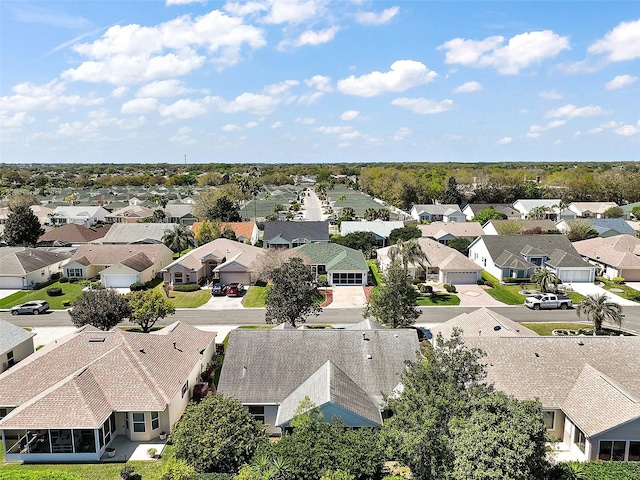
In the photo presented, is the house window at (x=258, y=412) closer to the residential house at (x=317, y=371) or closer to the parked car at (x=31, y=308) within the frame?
the residential house at (x=317, y=371)

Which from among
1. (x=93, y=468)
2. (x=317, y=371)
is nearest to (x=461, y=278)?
(x=317, y=371)

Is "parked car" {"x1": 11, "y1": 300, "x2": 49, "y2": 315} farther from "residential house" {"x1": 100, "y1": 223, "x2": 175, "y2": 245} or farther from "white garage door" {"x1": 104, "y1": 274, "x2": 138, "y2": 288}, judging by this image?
"residential house" {"x1": 100, "y1": 223, "x2": 175, "y2": 245}

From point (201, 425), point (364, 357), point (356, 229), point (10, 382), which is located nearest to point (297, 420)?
point (201, 425)

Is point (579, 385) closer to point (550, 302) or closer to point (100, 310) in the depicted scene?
point (550, 302)

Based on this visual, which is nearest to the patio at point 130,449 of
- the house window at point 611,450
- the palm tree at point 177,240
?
the house window at point 611,450

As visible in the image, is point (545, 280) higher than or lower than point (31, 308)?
higher

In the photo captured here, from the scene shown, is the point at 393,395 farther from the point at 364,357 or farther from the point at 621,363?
the point at 621,363
